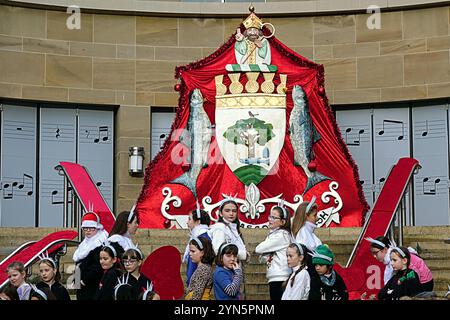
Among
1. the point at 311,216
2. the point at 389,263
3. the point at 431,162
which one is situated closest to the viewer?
the point at 389,263

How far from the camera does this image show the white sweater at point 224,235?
14352mm

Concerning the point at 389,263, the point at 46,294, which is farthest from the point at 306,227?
the point at 46,294

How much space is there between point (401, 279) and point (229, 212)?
2342mm

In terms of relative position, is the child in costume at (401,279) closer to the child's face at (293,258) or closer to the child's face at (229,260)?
the child's face at (293,258)

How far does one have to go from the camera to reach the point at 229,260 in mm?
12922

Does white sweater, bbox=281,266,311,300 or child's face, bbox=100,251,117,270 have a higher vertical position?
child's face, bbox=100,251,117,270

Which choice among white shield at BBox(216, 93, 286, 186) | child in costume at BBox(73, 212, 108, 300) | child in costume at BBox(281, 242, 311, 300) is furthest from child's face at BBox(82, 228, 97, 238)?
white shield at BBox(216, 93, 286, 186)

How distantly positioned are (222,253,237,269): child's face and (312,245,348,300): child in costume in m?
0.79

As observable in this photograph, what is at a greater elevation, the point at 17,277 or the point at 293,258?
the point at 293,258

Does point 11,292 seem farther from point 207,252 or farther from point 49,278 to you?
point 207,252

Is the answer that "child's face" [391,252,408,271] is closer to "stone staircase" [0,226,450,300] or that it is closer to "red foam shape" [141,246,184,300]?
"red foam shape" [141,246,184,300]

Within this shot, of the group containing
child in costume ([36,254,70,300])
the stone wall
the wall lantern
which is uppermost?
the stone wall

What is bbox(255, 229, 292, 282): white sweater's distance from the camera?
1392cm

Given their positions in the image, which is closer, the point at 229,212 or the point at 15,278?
the point at 15,278
